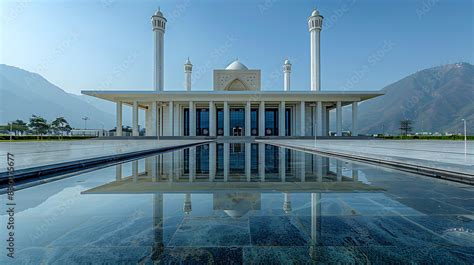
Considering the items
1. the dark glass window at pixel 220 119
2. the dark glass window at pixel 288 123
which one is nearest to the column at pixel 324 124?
the dark glass window at pixel 288 123

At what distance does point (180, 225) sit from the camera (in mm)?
2818

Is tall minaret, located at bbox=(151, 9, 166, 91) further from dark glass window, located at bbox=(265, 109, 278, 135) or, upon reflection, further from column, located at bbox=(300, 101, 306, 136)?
column, located at bbox=(300, 101, 306, 136)

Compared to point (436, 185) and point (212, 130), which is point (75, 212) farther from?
point (212, 130)

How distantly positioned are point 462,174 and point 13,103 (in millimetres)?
215808

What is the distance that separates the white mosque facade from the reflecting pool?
1153 inches

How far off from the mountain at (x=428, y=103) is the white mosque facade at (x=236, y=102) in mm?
41796

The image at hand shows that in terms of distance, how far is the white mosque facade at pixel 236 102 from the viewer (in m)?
36.0

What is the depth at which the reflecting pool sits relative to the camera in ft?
7.15

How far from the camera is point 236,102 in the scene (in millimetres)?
39344

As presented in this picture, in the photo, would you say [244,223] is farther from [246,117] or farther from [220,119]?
[220,119]

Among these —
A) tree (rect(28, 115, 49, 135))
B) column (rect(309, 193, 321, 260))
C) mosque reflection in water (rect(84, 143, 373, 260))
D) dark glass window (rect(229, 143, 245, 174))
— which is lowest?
column (rect(309, 193, 321, 260))

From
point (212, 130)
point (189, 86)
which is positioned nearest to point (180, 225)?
point (212, 130)

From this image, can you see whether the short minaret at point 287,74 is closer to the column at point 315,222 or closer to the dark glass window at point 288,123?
the dark glass window at point 288,123

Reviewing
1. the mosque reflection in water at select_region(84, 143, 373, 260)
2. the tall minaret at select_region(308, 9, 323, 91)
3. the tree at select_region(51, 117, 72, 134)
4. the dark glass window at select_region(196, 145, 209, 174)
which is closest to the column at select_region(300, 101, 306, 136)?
the tall minaret at select_region(308, 9, 323, 91)
